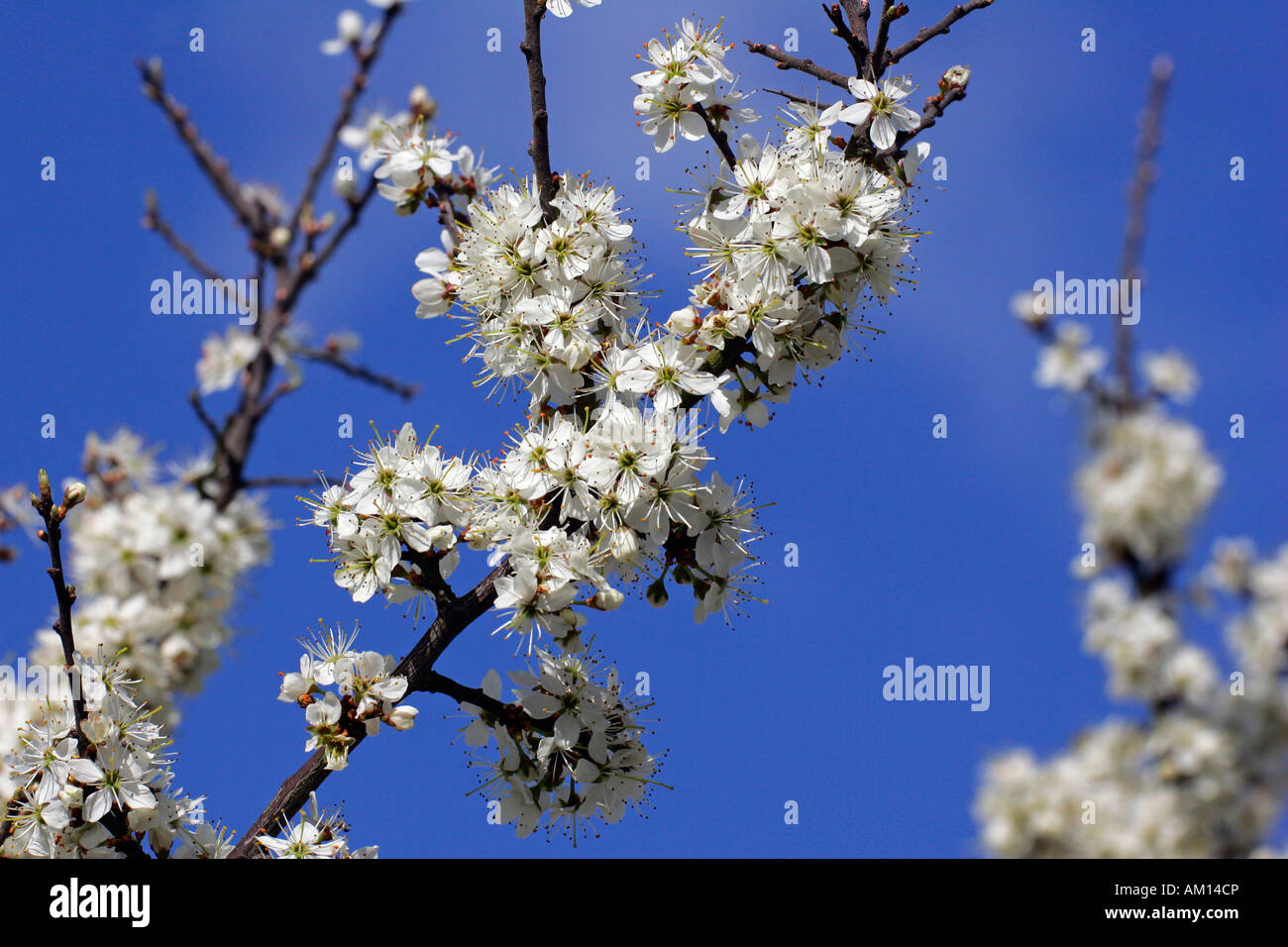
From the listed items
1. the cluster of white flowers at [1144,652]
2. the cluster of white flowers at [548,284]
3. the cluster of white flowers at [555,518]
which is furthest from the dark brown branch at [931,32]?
the cluster of white flowers at [1144,652]

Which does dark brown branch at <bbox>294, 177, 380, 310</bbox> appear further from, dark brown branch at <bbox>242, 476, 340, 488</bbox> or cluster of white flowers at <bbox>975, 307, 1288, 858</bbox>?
cluster of white flowers at <bbox>975, 307, 1288, 858</bbox>

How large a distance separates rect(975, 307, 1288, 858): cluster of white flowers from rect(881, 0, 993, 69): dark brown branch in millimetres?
5594

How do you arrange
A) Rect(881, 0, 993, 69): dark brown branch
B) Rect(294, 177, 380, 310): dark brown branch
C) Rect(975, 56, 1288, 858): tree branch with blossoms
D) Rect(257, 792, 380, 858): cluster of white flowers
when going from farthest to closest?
1. Rect(975, 56, 1288, 858): tree branch with blossoms
2. Rect(294, 177, 380, 310): dark brown branch
3. Rect(881, 0, 993, 69): dark brown branch
4. Rect(257, 792, 380, 858): cluster of white flowers

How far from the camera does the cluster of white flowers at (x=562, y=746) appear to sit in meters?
3.29

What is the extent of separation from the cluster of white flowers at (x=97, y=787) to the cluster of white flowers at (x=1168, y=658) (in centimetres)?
742

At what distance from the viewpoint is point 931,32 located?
3637mm

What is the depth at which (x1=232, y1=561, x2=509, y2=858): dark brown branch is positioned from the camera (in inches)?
121

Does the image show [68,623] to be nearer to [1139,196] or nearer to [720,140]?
[720,140]

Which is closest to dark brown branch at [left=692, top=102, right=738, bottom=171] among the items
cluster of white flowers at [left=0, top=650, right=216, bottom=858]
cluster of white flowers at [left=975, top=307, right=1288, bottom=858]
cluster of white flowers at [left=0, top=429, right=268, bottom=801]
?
cluster of white flowers at [left=0, top=650, right=216, bottom=858]

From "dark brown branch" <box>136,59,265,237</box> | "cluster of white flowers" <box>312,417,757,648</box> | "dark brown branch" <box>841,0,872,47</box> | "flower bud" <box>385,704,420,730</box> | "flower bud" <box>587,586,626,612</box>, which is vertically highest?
"dark brown branch" <box>136,59,265,237</box>

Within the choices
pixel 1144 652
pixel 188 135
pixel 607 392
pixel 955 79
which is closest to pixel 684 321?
pixel 607 392

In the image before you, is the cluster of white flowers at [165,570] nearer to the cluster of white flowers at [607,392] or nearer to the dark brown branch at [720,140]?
the cluster of white flowers at [607,392]
